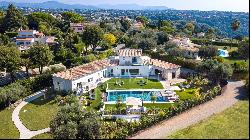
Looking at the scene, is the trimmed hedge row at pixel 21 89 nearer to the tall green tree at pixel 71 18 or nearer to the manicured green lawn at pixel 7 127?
the manicured green lawn at pixel 7 127

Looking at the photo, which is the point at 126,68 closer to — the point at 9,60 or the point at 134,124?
the point at 9,60

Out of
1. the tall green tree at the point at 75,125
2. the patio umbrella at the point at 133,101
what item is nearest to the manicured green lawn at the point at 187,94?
the patio umbrella at the point at 133,101

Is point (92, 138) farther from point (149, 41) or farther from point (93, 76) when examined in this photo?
point (149, 41)

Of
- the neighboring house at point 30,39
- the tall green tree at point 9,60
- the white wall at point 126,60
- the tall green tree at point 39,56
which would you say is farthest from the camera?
the neighboring house at point 30,39

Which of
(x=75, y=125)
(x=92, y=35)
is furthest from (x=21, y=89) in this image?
(x=92, y=35)

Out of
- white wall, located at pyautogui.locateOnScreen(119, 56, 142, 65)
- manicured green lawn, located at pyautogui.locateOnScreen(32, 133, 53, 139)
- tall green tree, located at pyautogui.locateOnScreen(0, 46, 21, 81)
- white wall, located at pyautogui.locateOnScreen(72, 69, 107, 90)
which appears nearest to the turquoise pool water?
white wall, located at pyautogui.locateOnScreen(72, 69, 107, 90)

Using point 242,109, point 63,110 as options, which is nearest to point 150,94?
point 63,110

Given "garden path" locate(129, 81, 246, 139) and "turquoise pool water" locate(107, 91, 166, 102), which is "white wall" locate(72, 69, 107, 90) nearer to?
"turquoise pool water" locate(107, 91, 166, 102)
